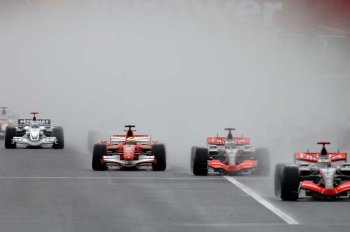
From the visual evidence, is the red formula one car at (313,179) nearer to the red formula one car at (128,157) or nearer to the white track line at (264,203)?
the white track line at (264,203)

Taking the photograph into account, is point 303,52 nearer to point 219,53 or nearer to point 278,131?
point 219,53

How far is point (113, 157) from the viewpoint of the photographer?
39531mm

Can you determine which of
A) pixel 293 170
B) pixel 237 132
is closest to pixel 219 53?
pixel 237 132

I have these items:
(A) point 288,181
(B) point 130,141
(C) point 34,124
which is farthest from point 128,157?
(C) point 34,124

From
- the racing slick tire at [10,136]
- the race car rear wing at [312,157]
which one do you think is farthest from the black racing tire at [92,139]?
the race car rear wing at [312,157]

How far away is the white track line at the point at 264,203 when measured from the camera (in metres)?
24.9

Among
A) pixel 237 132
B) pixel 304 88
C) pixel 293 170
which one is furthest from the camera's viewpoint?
pixel 304 88

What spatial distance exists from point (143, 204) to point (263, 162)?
32.3 feet

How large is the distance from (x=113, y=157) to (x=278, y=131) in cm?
2449

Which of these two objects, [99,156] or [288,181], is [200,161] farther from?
[288,181]

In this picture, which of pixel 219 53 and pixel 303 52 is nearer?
pixel 303 52

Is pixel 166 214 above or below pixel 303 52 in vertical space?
below

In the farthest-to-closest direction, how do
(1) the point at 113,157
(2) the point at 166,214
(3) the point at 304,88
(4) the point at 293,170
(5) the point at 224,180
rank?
(3) the point at 304,88 → (1) the point at 113,157 → (5) the point at 224,180 → (4) the point at 293,170 → (2) the point at 166,214

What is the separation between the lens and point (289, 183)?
28344 mm
